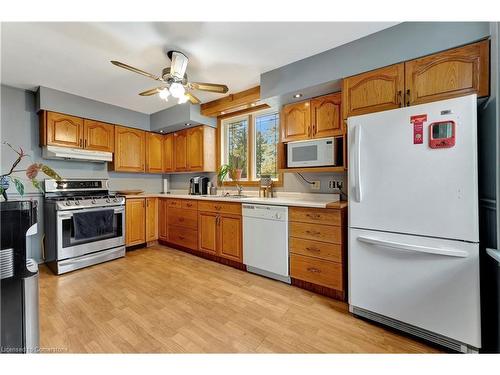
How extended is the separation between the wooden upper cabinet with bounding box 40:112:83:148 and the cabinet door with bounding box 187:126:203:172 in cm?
158

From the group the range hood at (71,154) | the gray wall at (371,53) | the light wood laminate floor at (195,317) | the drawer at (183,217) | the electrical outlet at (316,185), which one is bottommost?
the light wood laminate floor at (195,317)

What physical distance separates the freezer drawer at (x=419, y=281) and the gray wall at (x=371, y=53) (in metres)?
1.44

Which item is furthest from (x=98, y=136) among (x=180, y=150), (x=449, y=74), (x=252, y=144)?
(x=449, y=74)

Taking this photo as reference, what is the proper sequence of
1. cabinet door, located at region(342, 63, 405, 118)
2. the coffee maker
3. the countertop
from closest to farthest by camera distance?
1. cabinet door, located at region(342, 63, 405, 118)
2. the countertop
3. the coffee maker

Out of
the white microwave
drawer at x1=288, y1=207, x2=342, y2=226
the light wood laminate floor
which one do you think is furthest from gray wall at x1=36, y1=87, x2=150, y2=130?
drawer at x1=288, y1=207, x2=342, y2=226

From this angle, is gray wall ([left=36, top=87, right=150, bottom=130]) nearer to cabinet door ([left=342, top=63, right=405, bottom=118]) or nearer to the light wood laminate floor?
the light wood laminate floor

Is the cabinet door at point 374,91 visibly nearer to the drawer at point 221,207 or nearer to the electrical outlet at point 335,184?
the electrical outlet at point 335,184

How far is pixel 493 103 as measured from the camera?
1.37m

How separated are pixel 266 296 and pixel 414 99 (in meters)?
2.16

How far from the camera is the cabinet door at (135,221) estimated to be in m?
3.36

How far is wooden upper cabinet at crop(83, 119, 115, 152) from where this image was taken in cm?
321

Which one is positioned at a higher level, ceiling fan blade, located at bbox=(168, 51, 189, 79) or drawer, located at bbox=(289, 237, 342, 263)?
ceiling fan blade, located at bbox=(168, 51, 189, 79)

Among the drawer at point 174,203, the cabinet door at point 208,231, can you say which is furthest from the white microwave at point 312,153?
the drawer at point 174,203
